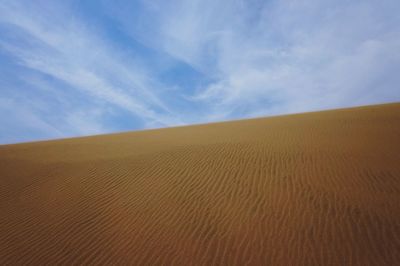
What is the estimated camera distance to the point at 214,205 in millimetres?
7270

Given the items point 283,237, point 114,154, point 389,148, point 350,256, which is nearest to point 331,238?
point 350,256

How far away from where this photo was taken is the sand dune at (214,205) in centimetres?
562

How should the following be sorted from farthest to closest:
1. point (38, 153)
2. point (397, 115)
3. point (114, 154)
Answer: point (397, 115), point (38, 153), point (114, 154)

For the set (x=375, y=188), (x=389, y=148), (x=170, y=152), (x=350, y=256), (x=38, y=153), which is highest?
(x=38, y=153)

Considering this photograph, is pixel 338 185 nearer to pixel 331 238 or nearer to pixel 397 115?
pixel 331 238

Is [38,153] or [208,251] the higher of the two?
[38,153]

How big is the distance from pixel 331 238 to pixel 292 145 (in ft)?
20.1

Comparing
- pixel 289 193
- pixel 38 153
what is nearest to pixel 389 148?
pixel 289 193

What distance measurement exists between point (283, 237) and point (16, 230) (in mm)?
6202

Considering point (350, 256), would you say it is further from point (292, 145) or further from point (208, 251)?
point (292, 145)

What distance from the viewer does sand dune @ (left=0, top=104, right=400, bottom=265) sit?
18.4 ft

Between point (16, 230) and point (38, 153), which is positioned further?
point (38, 153)

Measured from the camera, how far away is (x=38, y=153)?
1359 cm

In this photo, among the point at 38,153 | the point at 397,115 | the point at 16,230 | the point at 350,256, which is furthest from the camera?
the point at 397,115
